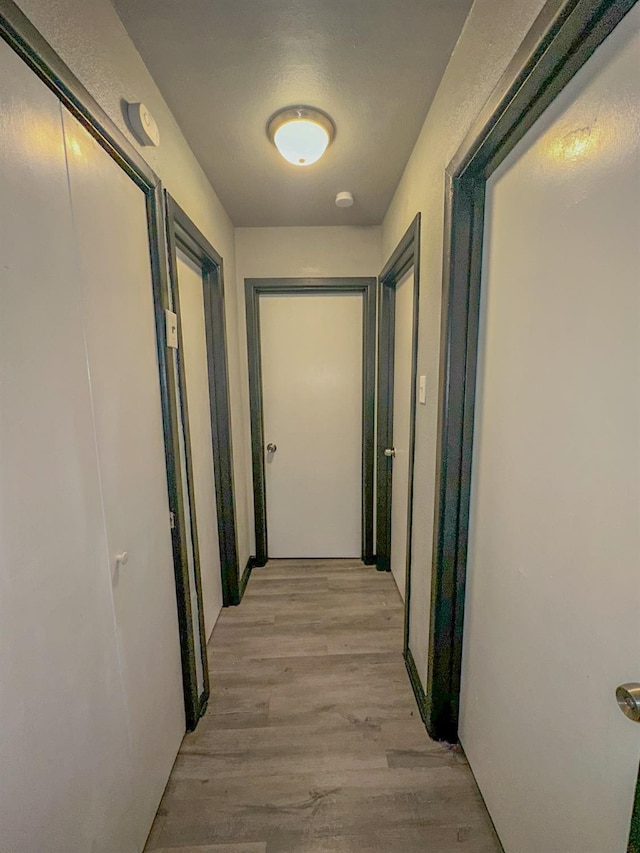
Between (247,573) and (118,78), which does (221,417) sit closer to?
(247,573)

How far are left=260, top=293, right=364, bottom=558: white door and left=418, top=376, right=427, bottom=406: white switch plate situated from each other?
107cm

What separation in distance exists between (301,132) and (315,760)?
2.37 m

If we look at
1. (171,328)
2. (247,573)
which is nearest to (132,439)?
(171,328)

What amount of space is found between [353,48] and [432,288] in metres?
0.75

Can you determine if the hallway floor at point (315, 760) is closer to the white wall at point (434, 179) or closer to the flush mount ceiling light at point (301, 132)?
the white wall at point (434, 179)

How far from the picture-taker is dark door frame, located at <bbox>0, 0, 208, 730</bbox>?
0.63 meters

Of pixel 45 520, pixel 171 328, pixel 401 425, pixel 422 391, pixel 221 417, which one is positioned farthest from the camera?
pixel 401 425

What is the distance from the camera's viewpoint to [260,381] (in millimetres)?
2479

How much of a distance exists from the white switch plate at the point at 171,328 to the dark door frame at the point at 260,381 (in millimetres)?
1139

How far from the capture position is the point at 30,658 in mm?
627

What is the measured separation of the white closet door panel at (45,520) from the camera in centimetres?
59

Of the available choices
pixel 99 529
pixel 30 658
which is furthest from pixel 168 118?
pixel 30 658

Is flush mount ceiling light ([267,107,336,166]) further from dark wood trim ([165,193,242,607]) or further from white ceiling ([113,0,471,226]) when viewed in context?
dark wood trim ([165,193,242,607])

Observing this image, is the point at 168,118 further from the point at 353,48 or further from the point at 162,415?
the point at 162,415
